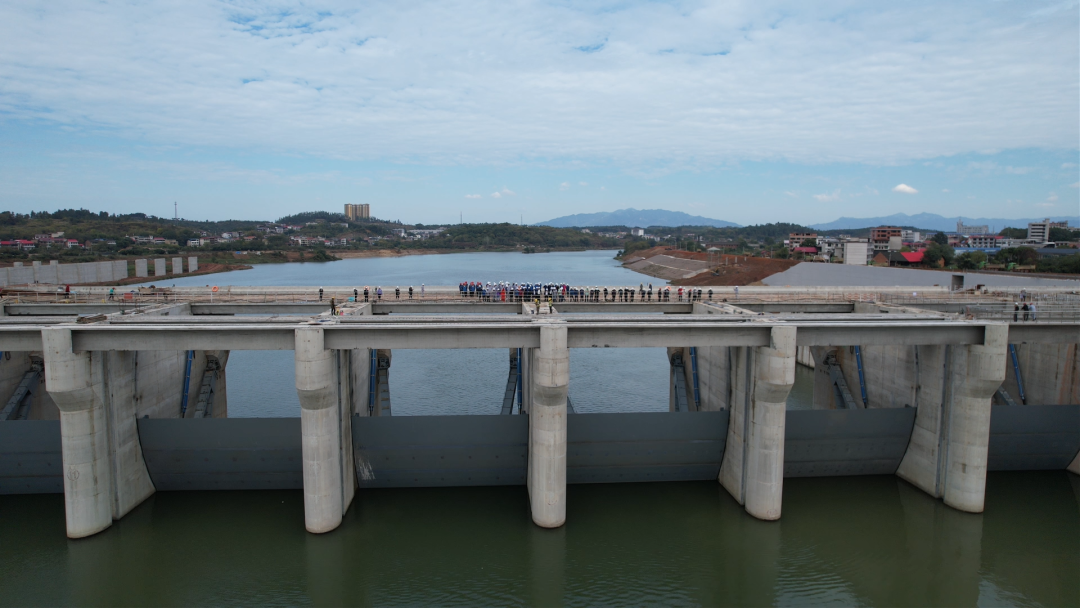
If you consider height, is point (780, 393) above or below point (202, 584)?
above

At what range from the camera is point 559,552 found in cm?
2397

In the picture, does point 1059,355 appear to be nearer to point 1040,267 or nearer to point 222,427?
point 222,427

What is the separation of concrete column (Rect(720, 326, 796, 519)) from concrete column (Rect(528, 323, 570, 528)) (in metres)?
7.96

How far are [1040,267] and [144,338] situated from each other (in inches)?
3600

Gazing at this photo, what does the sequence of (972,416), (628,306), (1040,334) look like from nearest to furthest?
(972,416)
(1040,334)
(628,306)

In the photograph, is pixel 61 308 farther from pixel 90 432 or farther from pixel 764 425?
pixel 764 425

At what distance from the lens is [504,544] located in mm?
24328

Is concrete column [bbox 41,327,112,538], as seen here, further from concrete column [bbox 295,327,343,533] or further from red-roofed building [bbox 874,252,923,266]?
red-roofed building [bbox 874,252,923,266]

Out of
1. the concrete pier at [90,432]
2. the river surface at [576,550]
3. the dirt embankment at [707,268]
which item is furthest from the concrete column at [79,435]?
the dirt embankment at [707,268]

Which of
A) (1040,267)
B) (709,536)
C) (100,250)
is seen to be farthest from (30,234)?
(1040,267)

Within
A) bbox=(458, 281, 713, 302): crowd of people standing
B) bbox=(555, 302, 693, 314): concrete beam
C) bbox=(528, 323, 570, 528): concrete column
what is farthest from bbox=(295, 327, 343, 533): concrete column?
bbox=(555, 302, 693, 314): concrete beam

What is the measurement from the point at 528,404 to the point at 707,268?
389 feet

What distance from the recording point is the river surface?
21734 mm

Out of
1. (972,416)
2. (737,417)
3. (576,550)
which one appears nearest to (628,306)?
(737,417)
